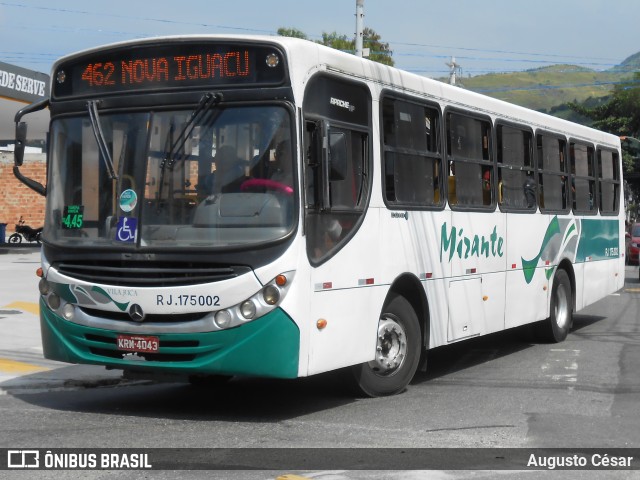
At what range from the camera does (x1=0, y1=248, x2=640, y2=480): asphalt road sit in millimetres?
7332

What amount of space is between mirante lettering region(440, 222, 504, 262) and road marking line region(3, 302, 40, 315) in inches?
309

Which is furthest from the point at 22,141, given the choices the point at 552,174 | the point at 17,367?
the point at 552,174

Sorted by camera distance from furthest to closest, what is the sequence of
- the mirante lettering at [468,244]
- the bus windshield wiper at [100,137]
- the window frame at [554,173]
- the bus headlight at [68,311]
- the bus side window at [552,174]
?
the bus side window at [552,174] → the window frame at [554,173] → the mirante lettering at [468,244] → the bus headlight at [68,311] → the bus windshield wiper at [100,137]

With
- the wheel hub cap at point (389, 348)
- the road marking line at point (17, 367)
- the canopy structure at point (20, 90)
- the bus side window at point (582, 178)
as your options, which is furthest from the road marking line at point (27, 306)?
the canopy structure at point (20, 90)

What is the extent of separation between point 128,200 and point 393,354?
2842 mm

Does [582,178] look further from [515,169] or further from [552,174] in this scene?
[515,169]

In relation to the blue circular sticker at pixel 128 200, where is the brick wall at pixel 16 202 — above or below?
above

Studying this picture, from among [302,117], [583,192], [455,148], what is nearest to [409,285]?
[455,148]

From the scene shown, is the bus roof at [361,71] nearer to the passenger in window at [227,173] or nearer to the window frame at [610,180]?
the passenger in window at [227,173]

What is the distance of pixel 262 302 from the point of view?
7996mm

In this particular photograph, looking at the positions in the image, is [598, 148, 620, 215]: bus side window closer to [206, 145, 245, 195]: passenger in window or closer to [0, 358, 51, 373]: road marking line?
[0, 358, 51, 373]: road marking line

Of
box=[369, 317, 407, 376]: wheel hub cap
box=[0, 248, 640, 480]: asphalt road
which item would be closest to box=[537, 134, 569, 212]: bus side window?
box=[0, 248, 640, 480]: asphalt road

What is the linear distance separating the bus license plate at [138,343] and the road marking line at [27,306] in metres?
8.55

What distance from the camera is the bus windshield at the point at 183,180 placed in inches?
319
